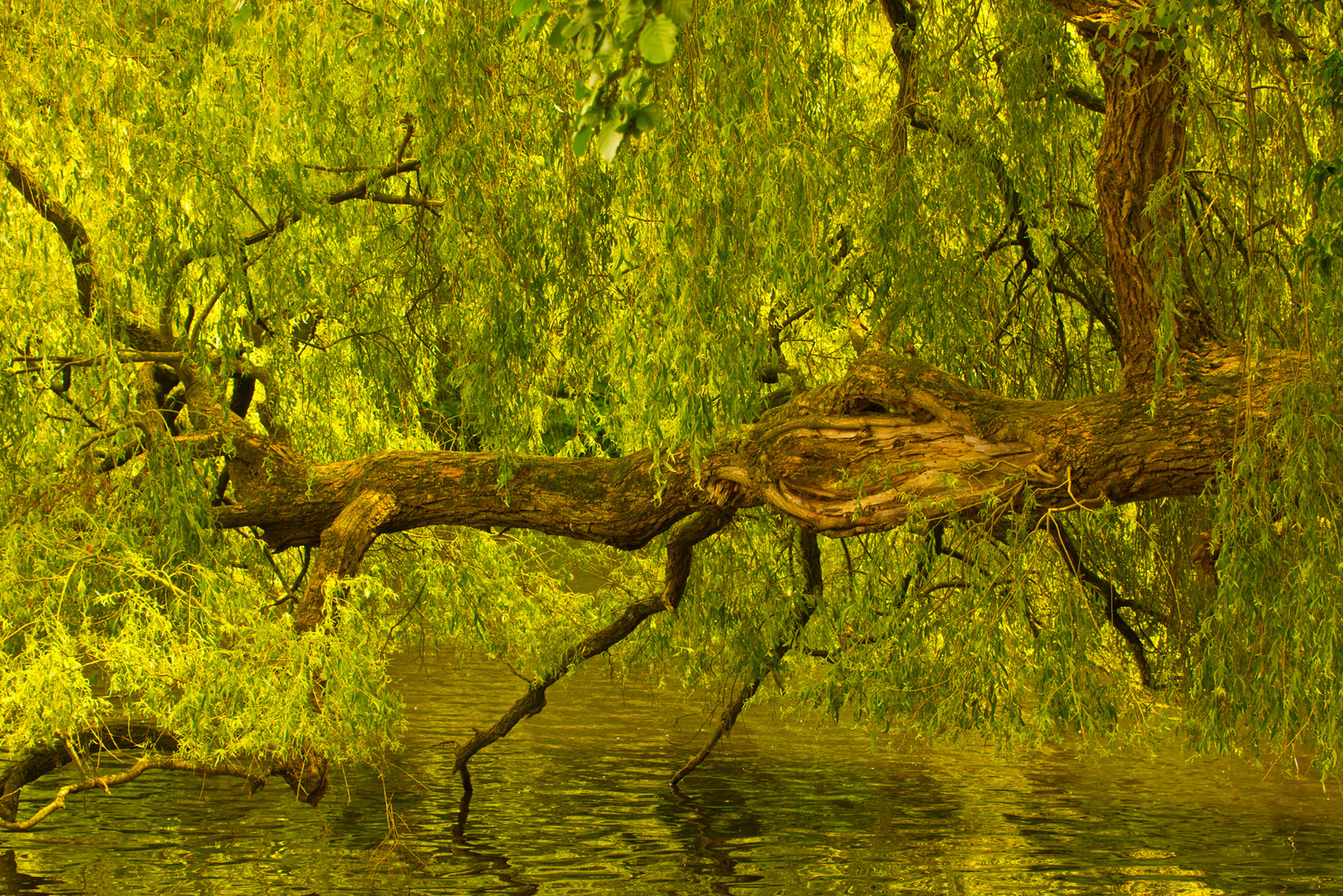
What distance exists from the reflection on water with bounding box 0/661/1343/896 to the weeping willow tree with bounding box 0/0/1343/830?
1429 millimetres

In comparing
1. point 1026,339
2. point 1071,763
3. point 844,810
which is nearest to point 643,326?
point 1026,339

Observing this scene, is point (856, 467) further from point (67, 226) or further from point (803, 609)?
point (67, 226)

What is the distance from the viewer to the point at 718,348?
5.93 metres

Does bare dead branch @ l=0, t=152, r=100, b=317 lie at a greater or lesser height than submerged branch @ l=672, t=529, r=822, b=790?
greater

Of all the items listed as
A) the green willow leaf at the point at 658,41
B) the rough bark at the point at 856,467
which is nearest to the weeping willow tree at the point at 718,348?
the rough bark at the point at 856,467

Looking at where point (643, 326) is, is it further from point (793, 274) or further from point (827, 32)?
point (827, 32)

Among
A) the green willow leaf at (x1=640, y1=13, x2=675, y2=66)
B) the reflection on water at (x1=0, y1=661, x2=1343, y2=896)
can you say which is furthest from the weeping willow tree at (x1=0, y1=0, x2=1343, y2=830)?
the green willow leaf at (x1=640, y1=13, x2=675, y2=66)

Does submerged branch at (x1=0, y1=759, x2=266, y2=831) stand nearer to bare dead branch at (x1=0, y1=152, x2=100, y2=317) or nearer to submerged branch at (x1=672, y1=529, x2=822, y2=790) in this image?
bare dead branch at (x1=0, y1=152, x2=100, y2=317)

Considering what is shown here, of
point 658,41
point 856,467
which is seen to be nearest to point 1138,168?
point 856,467

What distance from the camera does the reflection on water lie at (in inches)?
356

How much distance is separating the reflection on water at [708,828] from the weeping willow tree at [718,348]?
1429 millimetres

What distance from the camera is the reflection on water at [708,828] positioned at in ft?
29.6

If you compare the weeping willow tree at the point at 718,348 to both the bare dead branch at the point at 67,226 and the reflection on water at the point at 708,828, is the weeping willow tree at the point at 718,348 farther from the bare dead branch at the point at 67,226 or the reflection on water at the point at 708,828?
the reflection on water at the point at 708,828

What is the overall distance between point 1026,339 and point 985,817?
468 centimetres
